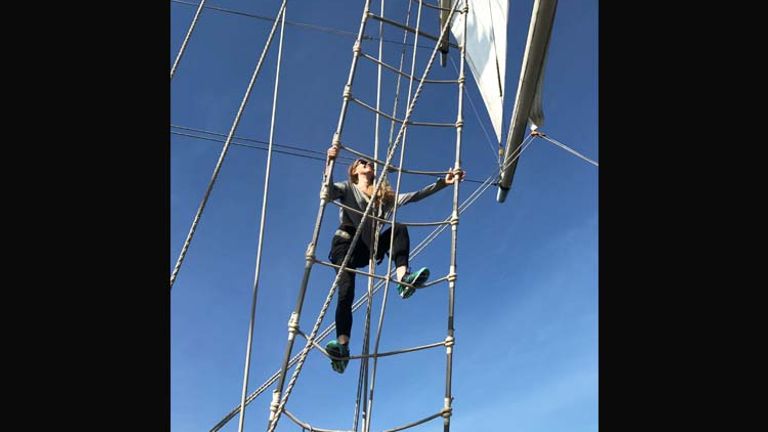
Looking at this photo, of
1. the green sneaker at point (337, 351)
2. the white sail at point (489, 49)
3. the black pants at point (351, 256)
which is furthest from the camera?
the white sail at point (489, 49)

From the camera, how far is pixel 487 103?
23.8ft

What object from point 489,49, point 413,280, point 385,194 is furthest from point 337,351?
point 489,49

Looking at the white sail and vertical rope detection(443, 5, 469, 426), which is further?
the white sail

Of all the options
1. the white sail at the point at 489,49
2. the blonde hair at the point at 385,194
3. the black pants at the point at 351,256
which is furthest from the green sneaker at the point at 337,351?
the white sail at the point at 489,49

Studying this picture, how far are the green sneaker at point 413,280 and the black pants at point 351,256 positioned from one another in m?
0.13

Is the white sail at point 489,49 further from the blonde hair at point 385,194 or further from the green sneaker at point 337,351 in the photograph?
the green sneaker at point 337,351

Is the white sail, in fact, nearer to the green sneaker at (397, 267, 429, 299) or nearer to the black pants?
the black pants

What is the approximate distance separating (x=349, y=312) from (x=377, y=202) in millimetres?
842

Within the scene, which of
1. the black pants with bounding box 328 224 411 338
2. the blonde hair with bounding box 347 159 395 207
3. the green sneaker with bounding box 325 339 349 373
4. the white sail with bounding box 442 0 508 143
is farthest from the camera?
the white sail with bounding box 442 0 508 143

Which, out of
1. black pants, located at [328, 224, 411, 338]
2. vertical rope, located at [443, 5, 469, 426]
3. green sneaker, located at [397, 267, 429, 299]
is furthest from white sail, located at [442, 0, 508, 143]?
green sneaker, located at [397, 267, 429, 299]

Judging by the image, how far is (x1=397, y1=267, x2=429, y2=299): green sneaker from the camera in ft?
12.1

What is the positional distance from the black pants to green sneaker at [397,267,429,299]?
5.1 inches

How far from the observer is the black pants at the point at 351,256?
3604 millimetres
